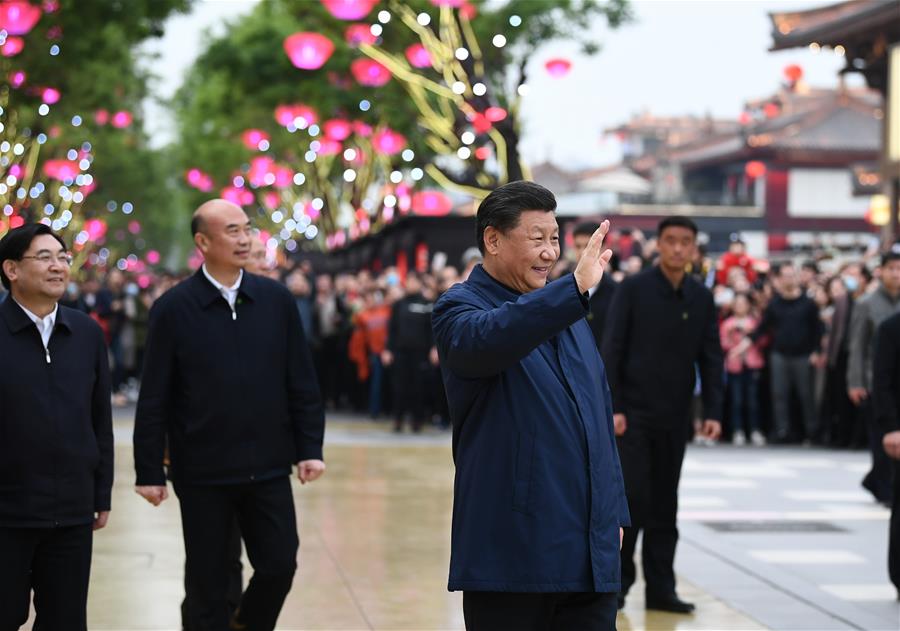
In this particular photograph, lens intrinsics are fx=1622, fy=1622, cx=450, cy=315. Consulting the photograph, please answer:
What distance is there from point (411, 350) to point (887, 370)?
11395 millimetres

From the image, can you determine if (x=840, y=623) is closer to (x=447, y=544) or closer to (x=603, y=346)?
(x=603, y=346)

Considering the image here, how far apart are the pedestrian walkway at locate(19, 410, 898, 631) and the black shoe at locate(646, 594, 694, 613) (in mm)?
86

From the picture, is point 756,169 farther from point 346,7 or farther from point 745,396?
point 745,396

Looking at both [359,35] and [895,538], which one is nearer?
[895,538]

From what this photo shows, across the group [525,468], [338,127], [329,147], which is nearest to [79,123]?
[329,147]

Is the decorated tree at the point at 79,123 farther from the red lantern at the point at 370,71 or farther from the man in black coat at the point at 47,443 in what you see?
the man in black coat at the point at 47,443

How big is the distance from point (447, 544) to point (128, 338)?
51.7 feet

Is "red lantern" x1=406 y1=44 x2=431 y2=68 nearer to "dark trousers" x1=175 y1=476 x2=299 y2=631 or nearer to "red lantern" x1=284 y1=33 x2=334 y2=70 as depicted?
"red lantern" x1=284 y1=33 x2=334 y2=70

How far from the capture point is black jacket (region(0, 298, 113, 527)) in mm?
5883

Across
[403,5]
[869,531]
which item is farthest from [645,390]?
[403,5]

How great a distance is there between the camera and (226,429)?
21.5 feet

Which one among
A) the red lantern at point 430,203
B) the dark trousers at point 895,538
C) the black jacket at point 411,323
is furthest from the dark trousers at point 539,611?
the red lantern at point 430,203

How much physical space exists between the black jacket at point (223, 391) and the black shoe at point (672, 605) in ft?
8.41

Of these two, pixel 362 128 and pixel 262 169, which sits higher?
pixel 262 169
